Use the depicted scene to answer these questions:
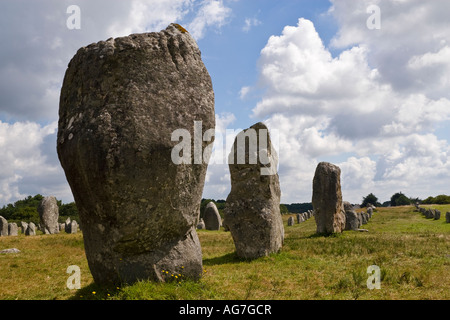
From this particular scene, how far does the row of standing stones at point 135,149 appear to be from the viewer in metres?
6.32

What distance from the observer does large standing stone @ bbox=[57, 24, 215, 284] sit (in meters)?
6.32

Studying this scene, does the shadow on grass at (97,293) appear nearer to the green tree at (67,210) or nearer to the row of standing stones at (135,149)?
the row of standing stones at (135,149)

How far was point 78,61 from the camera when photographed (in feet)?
23.1

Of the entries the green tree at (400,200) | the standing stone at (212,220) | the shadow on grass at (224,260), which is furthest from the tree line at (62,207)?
the shadow on grass at (224,260)

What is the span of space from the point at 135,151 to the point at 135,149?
35mm

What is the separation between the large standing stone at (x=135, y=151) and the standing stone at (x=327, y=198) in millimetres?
13617

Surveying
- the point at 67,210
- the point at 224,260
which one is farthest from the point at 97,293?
the point at 67,210

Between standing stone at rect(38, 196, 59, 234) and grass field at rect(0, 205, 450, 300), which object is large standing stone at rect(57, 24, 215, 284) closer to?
grass field at rect(0, 205, 450, 300)

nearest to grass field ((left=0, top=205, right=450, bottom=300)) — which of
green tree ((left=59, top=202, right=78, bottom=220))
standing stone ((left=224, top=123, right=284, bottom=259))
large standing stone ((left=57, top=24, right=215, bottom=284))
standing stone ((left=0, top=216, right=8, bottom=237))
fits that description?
standing stone ((left=224, top=123, right=284, bottom=259))

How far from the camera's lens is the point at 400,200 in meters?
103

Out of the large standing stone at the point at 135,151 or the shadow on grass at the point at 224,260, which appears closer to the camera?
the large standing stone at the point at 135,151
